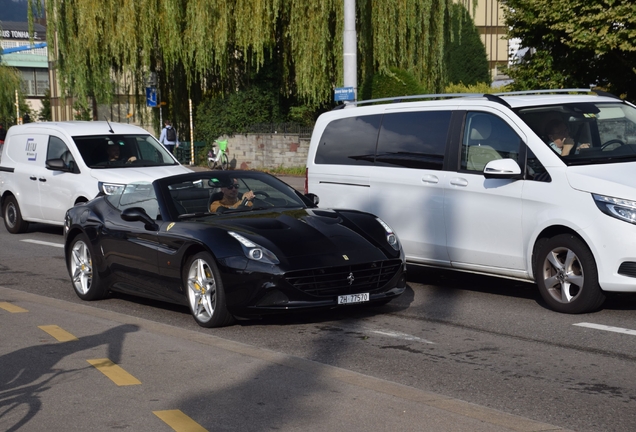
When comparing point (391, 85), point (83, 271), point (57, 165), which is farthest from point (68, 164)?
point (391, 85)

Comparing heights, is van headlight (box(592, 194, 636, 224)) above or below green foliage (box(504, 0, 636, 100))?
below

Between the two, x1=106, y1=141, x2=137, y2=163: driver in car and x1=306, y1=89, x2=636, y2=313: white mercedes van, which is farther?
x1=106, y1=141, x2=137, y2=163: driver in car

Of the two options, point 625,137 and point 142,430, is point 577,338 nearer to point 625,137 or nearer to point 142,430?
point 625,137

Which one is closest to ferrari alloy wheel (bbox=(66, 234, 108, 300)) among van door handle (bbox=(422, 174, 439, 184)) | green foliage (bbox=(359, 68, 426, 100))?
van door handle (bbox=(422, 174, 439, 184))

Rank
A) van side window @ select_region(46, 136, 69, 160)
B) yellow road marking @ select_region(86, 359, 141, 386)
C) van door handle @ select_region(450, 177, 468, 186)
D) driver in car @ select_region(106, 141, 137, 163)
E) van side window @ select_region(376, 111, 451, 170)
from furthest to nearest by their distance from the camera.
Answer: van side window @ select_region(46, 136, 69, 160), driver in car @ select_region(106, 141, 137, 163), van side window @ select_region(376, 111, 451, 170), van door handle @ select_region(450, 177, 468, 186), yellow road marking @ select_region(86, 359, 141, 386)

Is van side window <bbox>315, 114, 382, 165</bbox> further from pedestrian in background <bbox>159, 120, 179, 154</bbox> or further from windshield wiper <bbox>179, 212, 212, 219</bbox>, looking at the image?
pedestrian in background <bbox>159, 120, 179, 154</bbox>

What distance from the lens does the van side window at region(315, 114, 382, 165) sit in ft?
36.6

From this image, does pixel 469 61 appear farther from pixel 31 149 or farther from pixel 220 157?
pixel 31 149

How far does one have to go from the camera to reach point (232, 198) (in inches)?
A: 380

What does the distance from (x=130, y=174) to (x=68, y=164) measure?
122cm

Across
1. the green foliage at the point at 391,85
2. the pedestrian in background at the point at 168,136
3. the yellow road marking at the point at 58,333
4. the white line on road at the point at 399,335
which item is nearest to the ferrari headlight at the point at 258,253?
the white line on road at the point at 399,335

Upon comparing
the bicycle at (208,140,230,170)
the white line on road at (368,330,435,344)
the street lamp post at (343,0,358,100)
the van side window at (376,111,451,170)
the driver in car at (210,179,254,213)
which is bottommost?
→ the bicycle at (208,140,230,170)

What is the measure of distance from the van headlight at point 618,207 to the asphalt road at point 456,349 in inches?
35.3

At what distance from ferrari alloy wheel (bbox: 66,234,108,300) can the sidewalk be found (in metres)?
2.06
